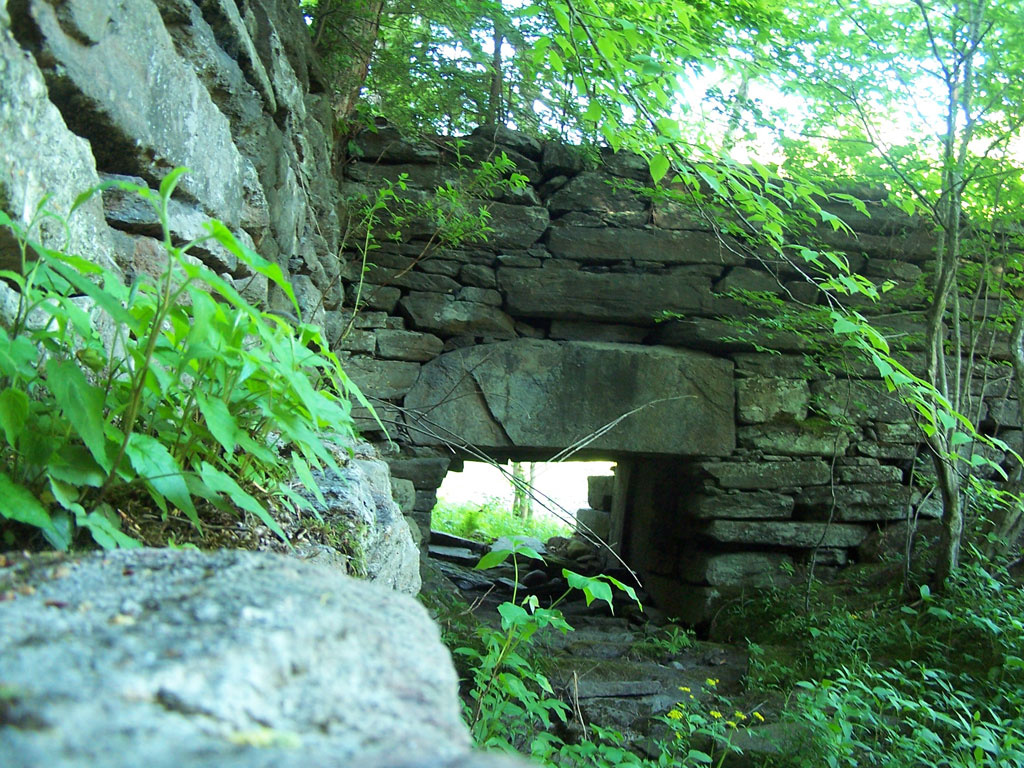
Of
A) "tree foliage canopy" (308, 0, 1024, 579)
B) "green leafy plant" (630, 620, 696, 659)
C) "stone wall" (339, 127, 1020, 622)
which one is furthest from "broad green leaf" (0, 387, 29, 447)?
"green leafy plant" (630, 620, 696, 659)

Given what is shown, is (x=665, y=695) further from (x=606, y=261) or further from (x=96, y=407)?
(x=96, y=407)

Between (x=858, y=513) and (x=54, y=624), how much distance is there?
16.9ft

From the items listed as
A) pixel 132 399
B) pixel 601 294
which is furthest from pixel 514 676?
pixel 601 294

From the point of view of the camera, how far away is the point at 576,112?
16.5 ft

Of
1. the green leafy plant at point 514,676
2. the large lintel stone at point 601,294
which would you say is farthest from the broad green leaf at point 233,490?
the large lintel stone at point 601,294

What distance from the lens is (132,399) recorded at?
98 centimetres

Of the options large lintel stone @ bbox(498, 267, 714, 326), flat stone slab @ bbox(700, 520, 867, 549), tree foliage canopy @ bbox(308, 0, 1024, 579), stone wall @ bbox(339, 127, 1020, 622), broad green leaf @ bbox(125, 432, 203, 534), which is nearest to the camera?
broad green leaf @ bbox(125, 432, 203, 534)

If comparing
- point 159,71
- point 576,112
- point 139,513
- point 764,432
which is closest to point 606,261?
point 576,112

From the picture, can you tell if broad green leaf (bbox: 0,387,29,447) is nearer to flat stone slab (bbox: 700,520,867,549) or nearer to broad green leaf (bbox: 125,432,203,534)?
broad green leaf (bbox: 125,432,203,534)

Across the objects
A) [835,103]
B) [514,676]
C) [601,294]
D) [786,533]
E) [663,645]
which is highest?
[835,103]

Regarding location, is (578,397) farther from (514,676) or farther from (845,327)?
(845,327)

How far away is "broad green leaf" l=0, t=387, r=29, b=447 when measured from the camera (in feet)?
2.93

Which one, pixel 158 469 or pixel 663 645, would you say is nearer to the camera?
pixel 158 469

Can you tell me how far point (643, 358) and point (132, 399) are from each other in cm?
404
